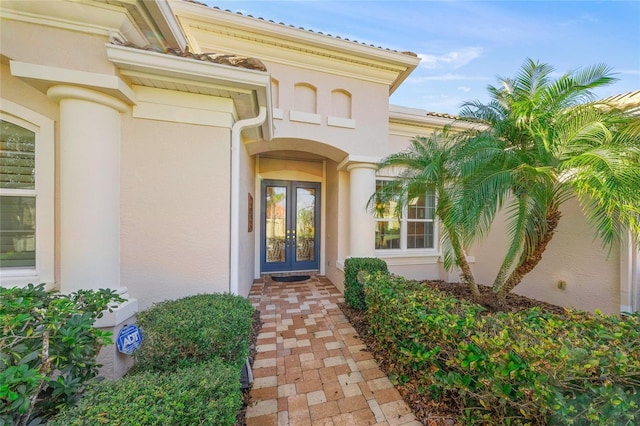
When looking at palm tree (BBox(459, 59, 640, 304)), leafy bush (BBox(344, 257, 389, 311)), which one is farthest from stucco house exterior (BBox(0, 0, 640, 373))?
leafy bush (BBox(344, 257, 389, 311))

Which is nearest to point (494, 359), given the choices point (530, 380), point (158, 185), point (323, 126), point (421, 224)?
point (530, 380)

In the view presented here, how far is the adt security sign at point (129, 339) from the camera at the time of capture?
8.42 feet

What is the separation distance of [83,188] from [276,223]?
18.8 feet

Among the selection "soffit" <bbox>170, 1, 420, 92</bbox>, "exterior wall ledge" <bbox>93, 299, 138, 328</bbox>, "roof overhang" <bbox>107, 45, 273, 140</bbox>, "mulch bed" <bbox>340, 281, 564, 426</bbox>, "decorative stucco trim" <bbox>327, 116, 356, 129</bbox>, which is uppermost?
"soffit" <bbox>170, 1, 420, 92</bbox>

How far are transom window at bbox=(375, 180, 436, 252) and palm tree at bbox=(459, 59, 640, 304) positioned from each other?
10.9ft

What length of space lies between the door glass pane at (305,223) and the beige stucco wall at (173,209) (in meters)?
4.98

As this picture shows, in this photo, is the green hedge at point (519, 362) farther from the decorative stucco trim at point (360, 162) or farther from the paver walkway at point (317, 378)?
the decorative stucco trim at point (360, 162)

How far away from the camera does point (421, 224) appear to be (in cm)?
763

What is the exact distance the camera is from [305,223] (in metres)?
8.51

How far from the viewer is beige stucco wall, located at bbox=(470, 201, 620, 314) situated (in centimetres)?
447

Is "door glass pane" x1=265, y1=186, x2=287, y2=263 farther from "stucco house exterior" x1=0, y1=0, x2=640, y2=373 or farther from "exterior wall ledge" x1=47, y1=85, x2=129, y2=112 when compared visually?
"exterior wall ledge" x1=47, y1=85, x2=129, y2=112

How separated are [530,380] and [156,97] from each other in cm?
495

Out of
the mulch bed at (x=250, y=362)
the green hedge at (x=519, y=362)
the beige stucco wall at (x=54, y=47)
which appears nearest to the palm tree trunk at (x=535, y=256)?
the green hedge at (x=519, y=362)

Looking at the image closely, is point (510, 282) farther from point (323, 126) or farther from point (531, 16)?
A: point (531, 16)
